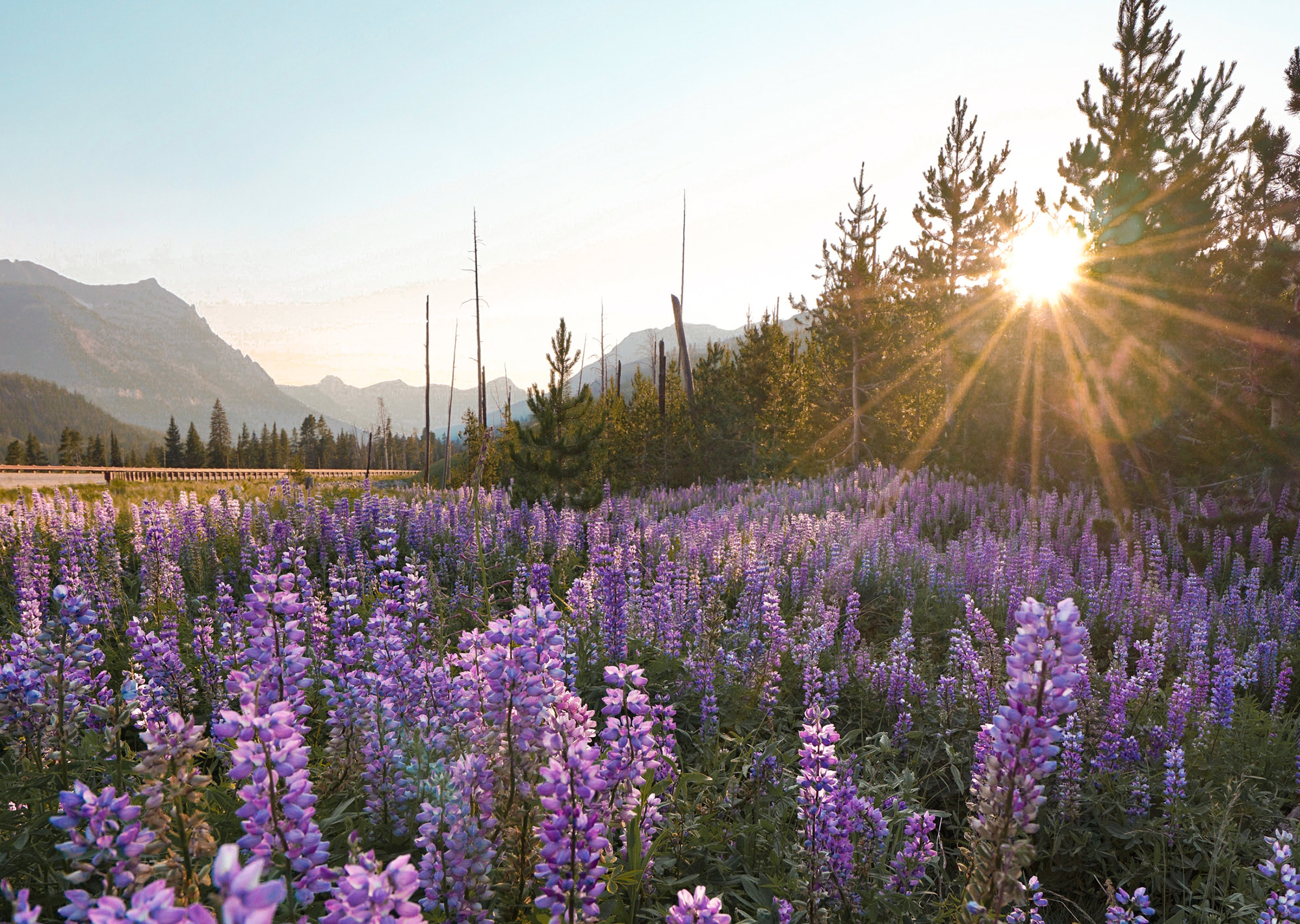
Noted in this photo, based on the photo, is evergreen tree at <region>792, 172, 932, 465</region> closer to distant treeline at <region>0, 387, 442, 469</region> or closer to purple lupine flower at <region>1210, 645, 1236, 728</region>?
purple lupine flower at <region>1210, 645, 1236, 728</region>

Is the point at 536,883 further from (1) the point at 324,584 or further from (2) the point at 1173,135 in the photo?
(2) the point at 1173,135

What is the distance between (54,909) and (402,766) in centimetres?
141

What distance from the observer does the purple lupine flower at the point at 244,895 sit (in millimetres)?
775

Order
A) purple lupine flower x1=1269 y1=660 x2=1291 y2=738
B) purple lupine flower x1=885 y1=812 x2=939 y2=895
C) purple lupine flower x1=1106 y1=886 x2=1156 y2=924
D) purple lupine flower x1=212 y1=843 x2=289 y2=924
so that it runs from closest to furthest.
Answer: purple lupine flower x1=212 y1=843 x2=289 y2=924 → purple lupine flower x1=1106 y1=886 x2=1156 y2=924 → purple lupine flower x1=885 y1=812 x2=939 y2=895 → purple lupine flower x1=1269 y1=660 x2=1291 y2=738

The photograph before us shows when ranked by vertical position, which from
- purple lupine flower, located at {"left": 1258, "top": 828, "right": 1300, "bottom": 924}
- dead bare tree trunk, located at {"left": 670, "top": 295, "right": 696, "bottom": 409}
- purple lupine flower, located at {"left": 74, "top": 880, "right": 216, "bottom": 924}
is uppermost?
dead bare tree trunk, located at {"left": 670, "top": 295, "right": 696, "bottom": 409}

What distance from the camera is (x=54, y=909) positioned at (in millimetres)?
2496

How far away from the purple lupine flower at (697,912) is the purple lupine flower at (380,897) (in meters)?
0.63

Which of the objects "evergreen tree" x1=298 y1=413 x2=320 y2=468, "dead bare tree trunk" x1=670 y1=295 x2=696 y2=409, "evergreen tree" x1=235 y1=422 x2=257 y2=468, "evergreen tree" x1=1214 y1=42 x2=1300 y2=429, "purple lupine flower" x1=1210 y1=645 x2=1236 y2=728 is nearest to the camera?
"purple lupine flower" x1=1210 y1=645 x2=1236 y2=728

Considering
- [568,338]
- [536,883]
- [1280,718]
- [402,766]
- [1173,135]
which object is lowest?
[1280,718]

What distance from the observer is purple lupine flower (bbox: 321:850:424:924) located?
117 cm

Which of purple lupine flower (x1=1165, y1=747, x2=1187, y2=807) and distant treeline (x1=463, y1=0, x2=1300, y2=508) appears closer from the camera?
purple lupine flower (x1=1165, y1=747, x2=1187, y2=807)

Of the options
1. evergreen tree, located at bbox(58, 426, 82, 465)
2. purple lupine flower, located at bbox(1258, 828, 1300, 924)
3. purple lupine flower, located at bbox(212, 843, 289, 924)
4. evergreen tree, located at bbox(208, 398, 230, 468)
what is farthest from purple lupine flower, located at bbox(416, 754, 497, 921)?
evergreen tree, located at bbox(58, 426, 82, 465)

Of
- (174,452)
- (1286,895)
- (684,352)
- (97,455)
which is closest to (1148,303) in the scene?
(1286,895)

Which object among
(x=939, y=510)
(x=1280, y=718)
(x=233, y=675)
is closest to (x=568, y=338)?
(x=939, y=510)
